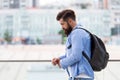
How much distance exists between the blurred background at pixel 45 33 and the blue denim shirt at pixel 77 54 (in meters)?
0.08

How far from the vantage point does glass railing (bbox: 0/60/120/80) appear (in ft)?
8.23

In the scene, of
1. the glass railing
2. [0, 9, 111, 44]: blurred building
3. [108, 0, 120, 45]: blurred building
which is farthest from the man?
[0, 9, 111, 44]: blurred building

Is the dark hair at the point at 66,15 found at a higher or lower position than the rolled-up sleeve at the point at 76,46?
higher

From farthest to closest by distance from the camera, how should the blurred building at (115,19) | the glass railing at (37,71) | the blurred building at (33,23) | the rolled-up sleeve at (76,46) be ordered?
1. the blurred building at (33,23)
2. the blurred building at (115,19)
3. the glass railing at (37,71)
4. the rolled-up sleeve at (76,46)

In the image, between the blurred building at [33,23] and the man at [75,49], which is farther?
the blurred building at [33,23]

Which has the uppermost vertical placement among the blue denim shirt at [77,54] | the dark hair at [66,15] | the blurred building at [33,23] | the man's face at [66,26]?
the dark hair at [66,15]

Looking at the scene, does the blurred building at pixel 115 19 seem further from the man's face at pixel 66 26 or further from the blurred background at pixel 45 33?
the man's face at pixel 66 26

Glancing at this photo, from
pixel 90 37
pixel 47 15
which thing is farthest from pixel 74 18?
pixel 47 15

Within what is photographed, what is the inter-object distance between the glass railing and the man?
3.51ft

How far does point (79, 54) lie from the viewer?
1310 mm

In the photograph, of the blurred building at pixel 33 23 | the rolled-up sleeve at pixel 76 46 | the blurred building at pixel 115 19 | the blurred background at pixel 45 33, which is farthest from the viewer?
the blurred building at pixel 33 23

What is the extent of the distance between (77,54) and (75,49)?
0.02 meters

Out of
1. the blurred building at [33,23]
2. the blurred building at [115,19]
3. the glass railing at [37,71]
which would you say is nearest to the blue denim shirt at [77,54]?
the glass railing at [37,71]

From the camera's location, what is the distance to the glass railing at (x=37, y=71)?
2.51m
